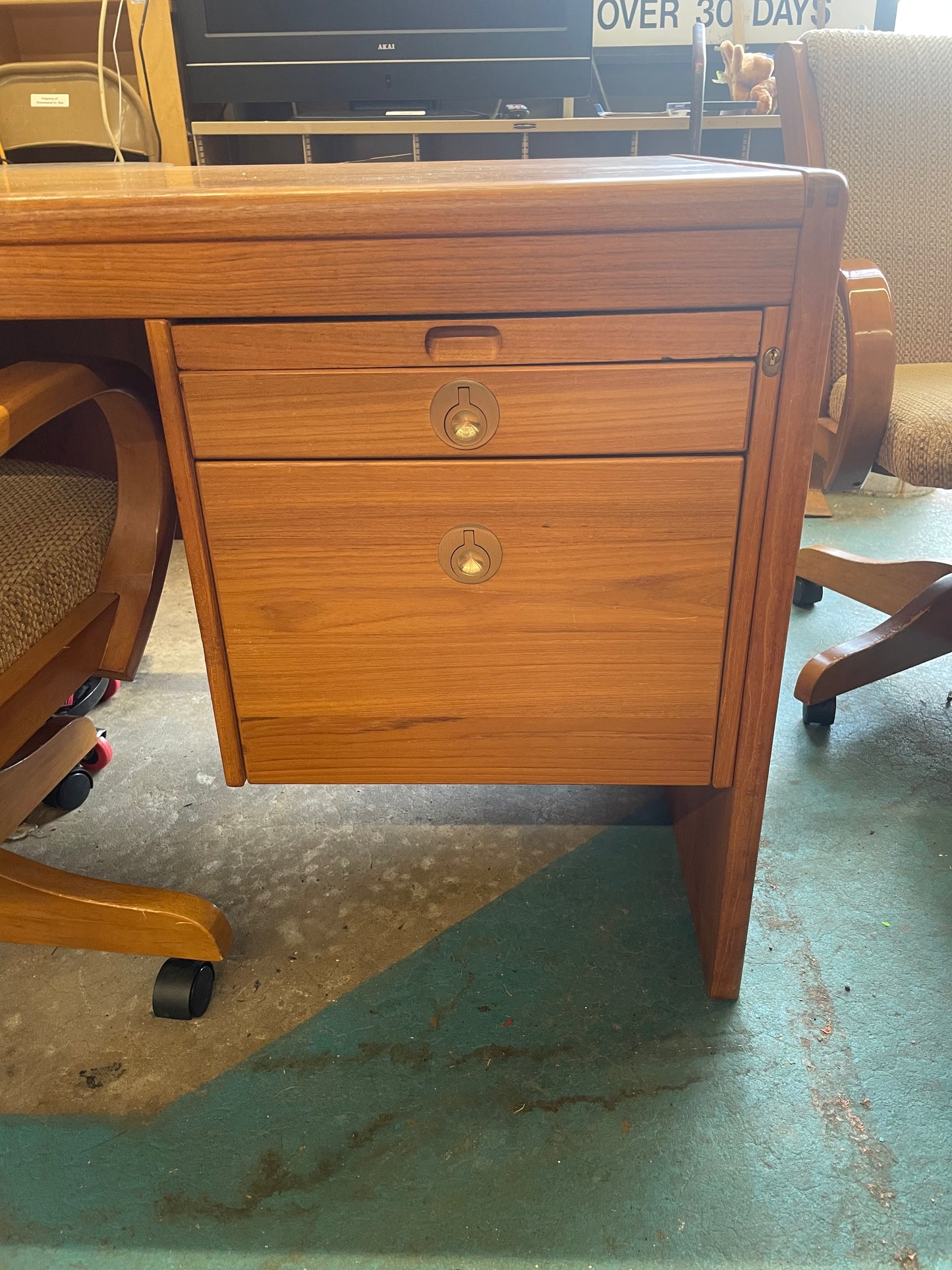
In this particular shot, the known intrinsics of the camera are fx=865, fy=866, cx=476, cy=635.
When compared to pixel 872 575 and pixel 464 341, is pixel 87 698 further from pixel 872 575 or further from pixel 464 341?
pixel 872 575

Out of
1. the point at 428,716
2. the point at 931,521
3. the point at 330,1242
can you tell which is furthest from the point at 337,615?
the point at 931,521

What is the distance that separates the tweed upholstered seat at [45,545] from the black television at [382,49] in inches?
62.0

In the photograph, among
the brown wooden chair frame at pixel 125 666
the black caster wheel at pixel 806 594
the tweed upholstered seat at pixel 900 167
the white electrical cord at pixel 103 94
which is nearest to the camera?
the brown wooden chair frame at pixel 125 666

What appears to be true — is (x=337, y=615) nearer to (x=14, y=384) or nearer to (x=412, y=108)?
(x=14, y=384)

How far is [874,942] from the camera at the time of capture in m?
0.95

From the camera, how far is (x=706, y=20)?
2.28 m

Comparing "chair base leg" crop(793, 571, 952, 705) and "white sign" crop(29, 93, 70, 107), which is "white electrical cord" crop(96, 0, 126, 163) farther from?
"chair base leg" crop(793, 571, 952, 705)

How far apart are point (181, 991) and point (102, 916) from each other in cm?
11

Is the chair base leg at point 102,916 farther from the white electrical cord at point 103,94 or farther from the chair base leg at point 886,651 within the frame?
the white electrical cord at point 103,94

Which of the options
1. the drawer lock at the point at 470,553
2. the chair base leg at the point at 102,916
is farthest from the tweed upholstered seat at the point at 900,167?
the chair base leg at the point at 102,916

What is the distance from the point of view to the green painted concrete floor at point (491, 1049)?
0.71m

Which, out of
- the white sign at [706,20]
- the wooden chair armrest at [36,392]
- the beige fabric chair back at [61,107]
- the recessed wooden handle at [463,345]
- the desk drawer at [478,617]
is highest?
the white sign at [706,20]

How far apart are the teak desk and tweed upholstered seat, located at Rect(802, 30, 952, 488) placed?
63 cm

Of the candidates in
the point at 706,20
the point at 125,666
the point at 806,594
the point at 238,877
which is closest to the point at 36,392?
the point at 125,666
